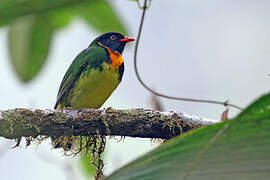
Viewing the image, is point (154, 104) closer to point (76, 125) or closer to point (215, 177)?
point (76, 125)

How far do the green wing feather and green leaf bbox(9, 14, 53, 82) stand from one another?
367cm

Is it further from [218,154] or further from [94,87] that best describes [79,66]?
[218,154]

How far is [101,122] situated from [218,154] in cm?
258

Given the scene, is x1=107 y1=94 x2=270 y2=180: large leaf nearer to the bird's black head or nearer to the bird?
the bird

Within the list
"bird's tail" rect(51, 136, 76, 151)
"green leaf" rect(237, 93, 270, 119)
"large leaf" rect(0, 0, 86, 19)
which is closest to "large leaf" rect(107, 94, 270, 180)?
"green leaf" rect(237, 93, 270, 119)

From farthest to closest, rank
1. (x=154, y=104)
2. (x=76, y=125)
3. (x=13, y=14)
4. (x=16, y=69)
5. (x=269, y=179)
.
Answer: (x=76, y=125) < (x=154, y=104) < (x=16, y=69) < (x=13, y=14) < (x=269, y=179)

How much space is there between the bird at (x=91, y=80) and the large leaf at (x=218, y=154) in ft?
12.7

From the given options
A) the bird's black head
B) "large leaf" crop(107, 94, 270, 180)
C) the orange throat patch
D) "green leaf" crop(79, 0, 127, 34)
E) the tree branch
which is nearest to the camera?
"large leaf" crop(107, 94, 270, 180)

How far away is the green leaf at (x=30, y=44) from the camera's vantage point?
78cm

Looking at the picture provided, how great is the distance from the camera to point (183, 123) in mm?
2990

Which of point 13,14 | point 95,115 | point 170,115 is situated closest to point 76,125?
point 95,115

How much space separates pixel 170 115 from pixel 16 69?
2.29 meters

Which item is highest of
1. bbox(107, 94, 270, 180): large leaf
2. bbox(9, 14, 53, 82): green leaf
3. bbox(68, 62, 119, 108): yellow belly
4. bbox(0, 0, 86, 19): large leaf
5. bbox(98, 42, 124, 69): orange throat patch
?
bbox(0, 0, 86, 19): large leaf

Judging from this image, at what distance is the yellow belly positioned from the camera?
438 cm
